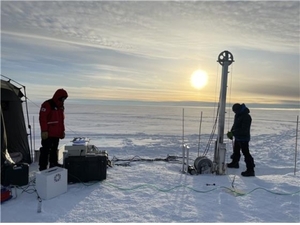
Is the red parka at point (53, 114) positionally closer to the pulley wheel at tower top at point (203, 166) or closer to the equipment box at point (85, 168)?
the equipment box at point (85, 168)

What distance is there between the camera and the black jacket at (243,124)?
538 centimetres

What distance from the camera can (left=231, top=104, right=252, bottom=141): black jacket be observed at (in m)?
Answer: 5.38

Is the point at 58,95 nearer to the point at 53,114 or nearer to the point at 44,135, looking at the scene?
the point at 53,114

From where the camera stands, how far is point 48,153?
4684 millimetres

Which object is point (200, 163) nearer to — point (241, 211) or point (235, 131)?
point (235, 131)

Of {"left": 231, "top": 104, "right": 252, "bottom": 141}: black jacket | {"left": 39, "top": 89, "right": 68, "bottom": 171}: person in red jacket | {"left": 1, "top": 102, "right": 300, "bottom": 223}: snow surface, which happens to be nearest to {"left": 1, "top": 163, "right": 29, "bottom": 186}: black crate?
{"left": 1, "top": 102, "right": 300, "bottom": 223}: snow surface

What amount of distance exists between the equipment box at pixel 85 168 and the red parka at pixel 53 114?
2.37 feet

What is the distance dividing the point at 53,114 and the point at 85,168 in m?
1.23

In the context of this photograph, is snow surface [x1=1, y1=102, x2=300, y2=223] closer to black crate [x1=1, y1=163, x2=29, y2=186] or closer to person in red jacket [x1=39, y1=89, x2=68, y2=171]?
black crate [x1=1, y1=163, x2=29, y2=186]

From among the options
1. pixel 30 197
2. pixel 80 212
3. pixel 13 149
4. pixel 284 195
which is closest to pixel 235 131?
pixel 284 195

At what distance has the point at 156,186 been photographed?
425 cm

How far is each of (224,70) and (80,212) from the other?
13.2 ft

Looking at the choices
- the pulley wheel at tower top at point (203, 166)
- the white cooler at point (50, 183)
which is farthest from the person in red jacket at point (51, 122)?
the pulley wheel at tower top at point (203, 166)

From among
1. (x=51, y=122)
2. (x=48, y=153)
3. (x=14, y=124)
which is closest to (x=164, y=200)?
(x=48, y=153)
